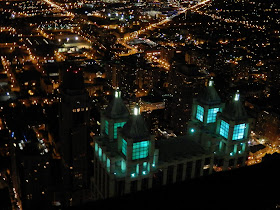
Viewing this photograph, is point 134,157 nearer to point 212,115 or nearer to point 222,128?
point 222,128

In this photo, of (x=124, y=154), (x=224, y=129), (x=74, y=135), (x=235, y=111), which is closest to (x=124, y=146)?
(x=124, y=154)

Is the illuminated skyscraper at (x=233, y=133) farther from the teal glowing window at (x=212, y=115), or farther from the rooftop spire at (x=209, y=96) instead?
the rooftop spire at (x=209, y=96)

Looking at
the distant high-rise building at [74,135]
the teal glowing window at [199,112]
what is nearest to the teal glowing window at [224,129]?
the teal glowing window at [199,112]

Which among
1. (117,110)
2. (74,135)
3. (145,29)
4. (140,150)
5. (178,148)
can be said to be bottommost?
(145,29)

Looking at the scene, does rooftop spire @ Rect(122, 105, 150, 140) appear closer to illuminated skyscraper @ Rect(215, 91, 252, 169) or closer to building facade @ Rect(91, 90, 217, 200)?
building facade @ Rect(91, 90, 217, 200)

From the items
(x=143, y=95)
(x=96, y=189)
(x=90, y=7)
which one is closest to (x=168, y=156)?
(x=96, y=189)

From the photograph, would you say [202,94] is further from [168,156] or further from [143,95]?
[143,95]
